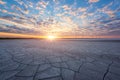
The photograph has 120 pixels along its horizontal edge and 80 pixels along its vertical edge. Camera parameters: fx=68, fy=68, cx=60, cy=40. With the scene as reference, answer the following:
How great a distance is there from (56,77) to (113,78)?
141 centimetres

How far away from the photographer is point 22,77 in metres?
1.69

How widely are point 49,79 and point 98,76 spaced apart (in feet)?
4.11

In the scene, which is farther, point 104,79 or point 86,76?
point 86,76

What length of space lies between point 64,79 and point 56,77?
214 millimetres

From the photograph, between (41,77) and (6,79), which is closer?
(6,79)

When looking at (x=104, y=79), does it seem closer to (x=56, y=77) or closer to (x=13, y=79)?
(x=56, y=77)

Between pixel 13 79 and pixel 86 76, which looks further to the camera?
pixel 86 76

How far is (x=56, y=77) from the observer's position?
173 centimetres

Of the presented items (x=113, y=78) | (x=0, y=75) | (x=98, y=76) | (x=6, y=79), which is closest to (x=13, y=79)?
(x=6, y=79)

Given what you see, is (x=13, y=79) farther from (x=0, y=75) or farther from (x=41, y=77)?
(x=41, y=77)

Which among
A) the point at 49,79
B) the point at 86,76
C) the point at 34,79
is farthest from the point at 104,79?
the point at 34,79

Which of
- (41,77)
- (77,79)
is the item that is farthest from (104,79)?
(41,77)

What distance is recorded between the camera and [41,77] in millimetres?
1712

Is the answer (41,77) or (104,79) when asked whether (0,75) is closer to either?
(41,77)
